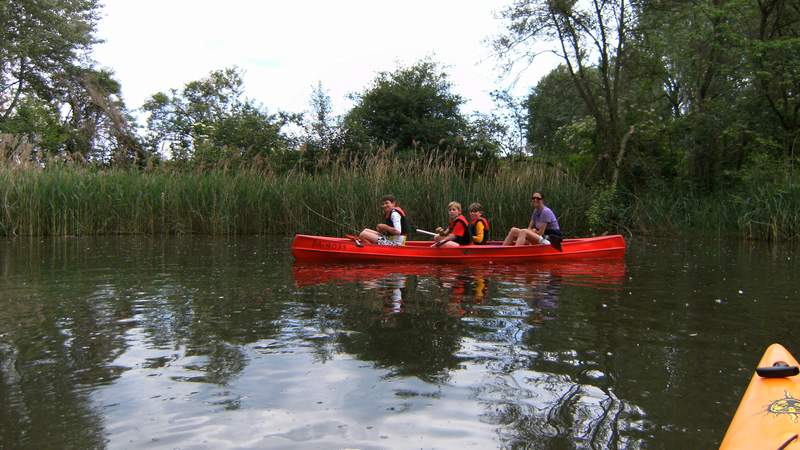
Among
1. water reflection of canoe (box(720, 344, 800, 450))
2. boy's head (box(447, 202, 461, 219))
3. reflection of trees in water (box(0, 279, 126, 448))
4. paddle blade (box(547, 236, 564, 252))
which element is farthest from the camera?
paddle blade (box(547, 236, 564, 252))

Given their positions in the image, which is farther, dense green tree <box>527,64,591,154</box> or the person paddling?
dense green tree <box>527,64,591,154</box>

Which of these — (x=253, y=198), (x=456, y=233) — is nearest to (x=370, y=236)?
(x=456, y=233)

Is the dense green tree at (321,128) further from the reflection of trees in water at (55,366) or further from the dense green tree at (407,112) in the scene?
the reflection of trees in water at (55,366)

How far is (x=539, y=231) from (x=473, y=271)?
6.81 ft

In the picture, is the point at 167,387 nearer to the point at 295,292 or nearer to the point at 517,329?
the point at 517,329

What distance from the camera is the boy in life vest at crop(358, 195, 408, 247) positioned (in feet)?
36.3

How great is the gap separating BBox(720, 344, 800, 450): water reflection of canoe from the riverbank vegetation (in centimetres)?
1158

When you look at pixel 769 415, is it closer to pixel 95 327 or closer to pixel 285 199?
pixel 95 327

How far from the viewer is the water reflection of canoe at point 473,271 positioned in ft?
Result: 28.7

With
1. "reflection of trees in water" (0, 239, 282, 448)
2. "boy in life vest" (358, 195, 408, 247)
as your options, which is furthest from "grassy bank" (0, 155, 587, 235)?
"reflection of trees in water" (0, 239, 282, 448)

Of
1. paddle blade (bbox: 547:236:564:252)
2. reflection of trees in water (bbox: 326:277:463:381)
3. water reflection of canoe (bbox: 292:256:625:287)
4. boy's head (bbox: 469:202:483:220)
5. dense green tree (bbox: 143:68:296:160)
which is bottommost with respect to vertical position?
reflection of trees in water (bbox: 326:277:463:381)

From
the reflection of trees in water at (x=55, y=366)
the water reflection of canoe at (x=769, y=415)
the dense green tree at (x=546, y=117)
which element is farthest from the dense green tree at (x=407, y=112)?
the water reflection of canoe at (x=769, y=415)

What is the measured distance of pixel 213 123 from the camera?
99.4 feet

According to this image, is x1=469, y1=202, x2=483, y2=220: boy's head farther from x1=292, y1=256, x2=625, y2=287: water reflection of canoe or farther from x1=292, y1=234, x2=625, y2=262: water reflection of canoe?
x1=292, y1=256, x2=625, y2=287: water reflection of canoe
